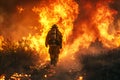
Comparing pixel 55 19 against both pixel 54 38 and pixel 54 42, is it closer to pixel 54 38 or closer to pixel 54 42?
pixel 54 38

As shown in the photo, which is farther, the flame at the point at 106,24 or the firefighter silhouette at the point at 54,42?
the flame at the point at 106,24

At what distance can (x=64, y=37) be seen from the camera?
150 feet

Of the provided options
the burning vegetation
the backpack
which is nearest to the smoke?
the burning vegetation

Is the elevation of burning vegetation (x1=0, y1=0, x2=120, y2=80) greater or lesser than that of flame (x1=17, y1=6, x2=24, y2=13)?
lesser

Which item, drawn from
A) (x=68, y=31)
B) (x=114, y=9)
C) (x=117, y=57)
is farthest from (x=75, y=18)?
(x=117, y=57)

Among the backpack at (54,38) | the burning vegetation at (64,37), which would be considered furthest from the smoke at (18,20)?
the backpack at (54,38)

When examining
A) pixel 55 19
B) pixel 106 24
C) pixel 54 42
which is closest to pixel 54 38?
pixel 54 42

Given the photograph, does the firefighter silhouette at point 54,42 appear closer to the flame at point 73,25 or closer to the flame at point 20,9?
the flame at point 73,25

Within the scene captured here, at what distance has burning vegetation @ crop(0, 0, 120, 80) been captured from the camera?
146 ft

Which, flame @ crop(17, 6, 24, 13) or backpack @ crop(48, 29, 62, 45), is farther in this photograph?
flame @ crop(17, 6, 24, 13)

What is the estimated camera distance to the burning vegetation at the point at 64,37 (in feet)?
146

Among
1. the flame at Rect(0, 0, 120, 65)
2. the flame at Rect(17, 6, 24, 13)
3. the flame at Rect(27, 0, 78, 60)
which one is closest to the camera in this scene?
the flame at Rect(27, 0, 78, 60)

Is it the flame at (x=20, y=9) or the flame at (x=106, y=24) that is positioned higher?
the flame at (x=20, y=9)

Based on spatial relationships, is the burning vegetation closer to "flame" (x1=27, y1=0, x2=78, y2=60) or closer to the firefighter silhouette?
"flame" (x1=27, y1=0, x2=78, y2=60)
